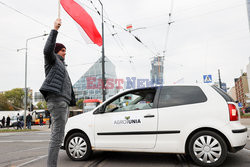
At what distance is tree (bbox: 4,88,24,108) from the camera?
69.5 meters

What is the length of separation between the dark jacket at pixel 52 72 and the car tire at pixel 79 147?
198cm

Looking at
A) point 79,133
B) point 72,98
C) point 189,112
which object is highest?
point 72,98

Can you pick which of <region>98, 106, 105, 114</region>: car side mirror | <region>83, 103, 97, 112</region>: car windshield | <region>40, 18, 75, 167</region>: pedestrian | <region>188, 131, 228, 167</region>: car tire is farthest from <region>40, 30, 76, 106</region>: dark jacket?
<region>83, 103, 97, 112</region>: car windshield

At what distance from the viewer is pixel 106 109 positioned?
450 cm

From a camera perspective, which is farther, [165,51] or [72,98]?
[165,51]

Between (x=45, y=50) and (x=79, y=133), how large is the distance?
246 cm

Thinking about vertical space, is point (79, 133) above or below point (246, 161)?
above

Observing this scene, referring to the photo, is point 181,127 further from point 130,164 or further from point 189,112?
point 130,164

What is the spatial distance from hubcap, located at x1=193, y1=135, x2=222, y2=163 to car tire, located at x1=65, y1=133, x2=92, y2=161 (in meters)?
2.16

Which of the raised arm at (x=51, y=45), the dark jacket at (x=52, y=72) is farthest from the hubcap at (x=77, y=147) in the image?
the raised arm at (x=51, y=45)

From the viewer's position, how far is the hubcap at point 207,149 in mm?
3686

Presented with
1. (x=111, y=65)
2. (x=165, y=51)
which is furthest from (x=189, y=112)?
(x=111, y=65)

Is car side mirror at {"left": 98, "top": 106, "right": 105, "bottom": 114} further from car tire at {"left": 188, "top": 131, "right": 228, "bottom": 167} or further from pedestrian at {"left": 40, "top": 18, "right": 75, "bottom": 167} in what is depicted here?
car tire at {"left": 188, "top": 131, "right": 228, "bottom": 167}

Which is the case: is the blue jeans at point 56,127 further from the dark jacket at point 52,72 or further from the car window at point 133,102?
the car window at point 133,102
